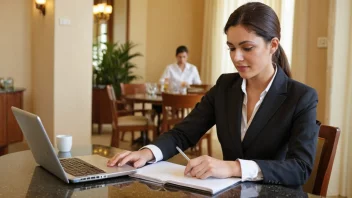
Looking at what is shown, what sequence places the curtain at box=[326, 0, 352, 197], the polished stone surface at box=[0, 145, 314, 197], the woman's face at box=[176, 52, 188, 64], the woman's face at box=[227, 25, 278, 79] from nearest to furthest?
1. the polished stone surface at box=[0, 145, 314, 197]
2. the woman's face at box=[227, 25, 278, 79]
3. the curtain at box=[326, 0, 352, 197]
4. the woman's face at box=[176, 52, 188, 64]

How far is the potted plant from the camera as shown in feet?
21.9

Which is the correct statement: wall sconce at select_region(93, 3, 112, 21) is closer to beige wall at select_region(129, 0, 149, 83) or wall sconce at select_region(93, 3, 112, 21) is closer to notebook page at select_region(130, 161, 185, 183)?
beige wall at select_region(129, 0, 149, 83)

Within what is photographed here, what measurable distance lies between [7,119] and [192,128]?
11.9ft

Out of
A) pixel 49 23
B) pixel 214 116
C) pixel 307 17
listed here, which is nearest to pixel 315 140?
pixel 214 116

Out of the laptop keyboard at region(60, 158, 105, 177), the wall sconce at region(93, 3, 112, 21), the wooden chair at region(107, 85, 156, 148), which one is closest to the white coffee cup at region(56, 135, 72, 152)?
the laptop keyboard at region(60, 158, 105, 177)

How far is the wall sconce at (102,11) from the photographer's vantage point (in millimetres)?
7238

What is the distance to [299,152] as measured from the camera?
1.37 meters

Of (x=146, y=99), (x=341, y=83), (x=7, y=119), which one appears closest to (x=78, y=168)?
(x=341, y=83)

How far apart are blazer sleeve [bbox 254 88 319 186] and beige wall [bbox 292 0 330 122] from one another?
2441mm

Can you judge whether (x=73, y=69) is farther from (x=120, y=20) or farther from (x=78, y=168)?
(x=78, y=168)

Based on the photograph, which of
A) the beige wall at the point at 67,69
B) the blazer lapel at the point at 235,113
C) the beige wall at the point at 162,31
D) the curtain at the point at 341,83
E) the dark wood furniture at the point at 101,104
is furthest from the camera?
the beige wall at the point at 162,31

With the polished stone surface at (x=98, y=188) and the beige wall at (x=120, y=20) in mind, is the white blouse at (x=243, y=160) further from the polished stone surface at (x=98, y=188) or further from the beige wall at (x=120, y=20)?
the beige wall at (x=120, y=20)

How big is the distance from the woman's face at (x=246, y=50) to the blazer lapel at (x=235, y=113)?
0.16 m

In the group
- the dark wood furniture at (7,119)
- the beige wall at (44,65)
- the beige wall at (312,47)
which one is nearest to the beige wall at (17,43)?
the beige wall at (44,65)
